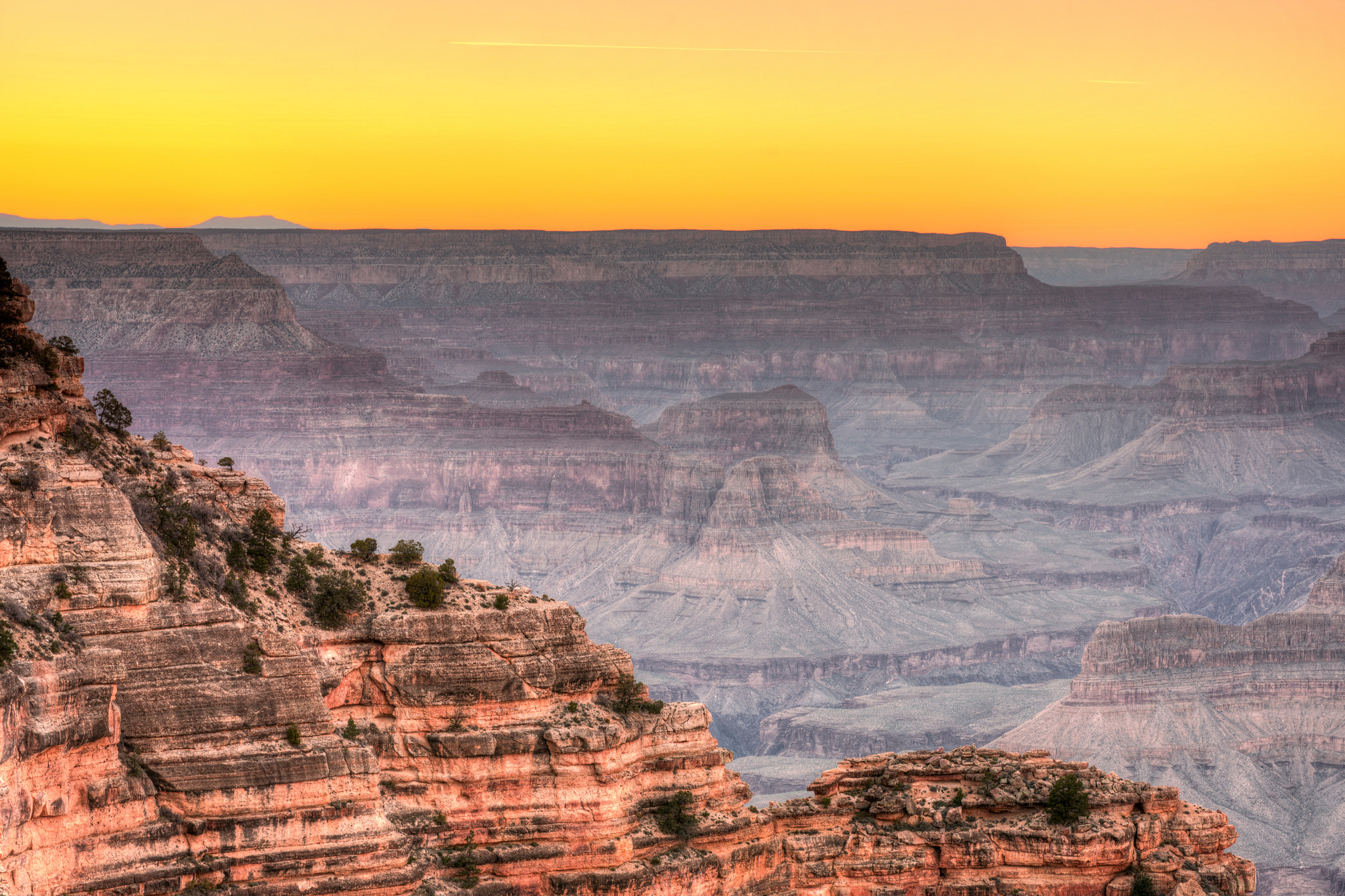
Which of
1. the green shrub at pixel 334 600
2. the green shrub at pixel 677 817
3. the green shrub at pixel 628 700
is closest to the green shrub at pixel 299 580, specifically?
the green shrub at pixel 334 600

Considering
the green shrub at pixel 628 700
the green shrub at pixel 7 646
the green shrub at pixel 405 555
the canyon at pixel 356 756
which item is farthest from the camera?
the green shrub at pixel 405 555

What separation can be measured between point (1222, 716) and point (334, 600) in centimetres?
8227

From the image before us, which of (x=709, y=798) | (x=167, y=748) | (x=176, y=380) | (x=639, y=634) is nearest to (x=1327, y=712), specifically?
(x=639, y=634)

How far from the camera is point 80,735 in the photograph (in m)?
38.8

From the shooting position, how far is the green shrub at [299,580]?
152 feet

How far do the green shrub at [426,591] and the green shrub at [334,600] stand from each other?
1.12m

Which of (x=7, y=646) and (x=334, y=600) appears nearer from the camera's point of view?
(x=7, y=646)

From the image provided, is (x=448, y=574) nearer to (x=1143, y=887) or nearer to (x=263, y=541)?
(x=263, y=541)

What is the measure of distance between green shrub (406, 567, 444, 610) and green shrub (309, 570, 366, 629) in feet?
3.68

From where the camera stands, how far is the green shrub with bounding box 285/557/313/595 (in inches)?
1825

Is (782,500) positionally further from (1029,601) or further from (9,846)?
(9,846)

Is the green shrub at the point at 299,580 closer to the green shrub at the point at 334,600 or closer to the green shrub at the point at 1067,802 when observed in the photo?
the green shrub at the point at 334,600

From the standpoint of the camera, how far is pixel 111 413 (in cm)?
4656

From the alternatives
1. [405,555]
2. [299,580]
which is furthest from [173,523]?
[405,555]
